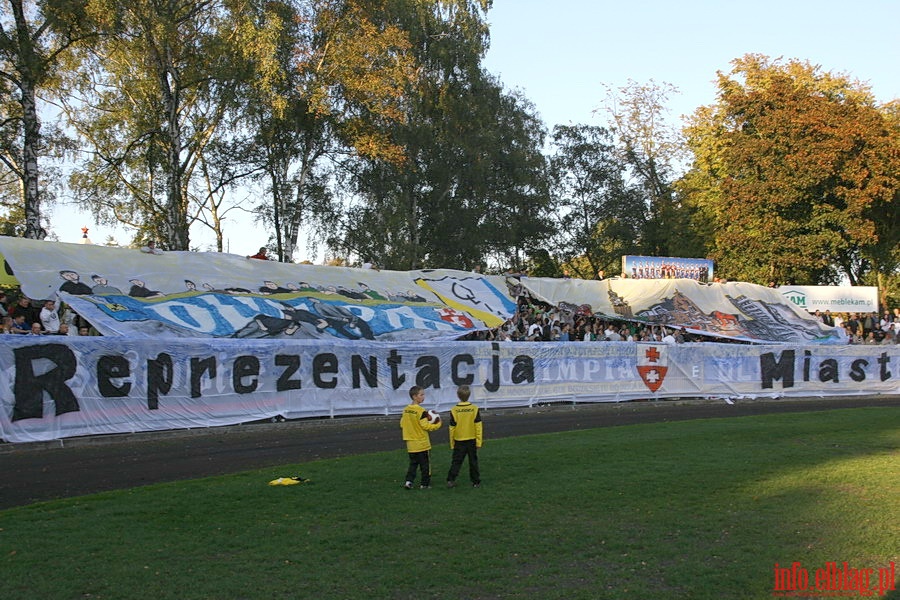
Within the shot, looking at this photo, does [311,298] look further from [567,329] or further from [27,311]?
[567,329]

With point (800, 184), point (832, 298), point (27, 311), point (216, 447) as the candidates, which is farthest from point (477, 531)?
point (800, 184)

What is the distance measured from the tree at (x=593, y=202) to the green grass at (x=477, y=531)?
35.0 meters

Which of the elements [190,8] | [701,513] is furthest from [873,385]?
[190,8]

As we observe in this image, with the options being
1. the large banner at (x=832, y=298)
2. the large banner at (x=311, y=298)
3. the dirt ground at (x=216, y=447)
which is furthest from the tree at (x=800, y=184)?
the dirt ground at (x=216, y=447)

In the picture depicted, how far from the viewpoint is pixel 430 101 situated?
37688 millimetres

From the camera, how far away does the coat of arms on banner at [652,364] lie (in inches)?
978

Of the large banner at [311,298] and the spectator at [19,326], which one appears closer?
the spectator at [19,326]

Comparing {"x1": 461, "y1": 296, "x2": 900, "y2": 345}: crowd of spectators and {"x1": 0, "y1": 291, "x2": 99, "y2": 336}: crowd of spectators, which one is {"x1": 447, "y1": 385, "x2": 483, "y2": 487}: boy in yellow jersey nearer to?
{"x1": 0, "y1": 291, "x2": 99, "y2": 336}: crowd of spectators

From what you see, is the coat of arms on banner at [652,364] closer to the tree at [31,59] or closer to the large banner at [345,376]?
the large banner at [345,376]

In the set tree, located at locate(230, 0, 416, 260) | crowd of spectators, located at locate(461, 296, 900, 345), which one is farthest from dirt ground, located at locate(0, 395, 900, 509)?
tree, located at locate(230, 0, 416, 260)

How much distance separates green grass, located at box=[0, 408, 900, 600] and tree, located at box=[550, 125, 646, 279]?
3497cm

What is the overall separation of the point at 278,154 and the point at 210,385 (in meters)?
18.1

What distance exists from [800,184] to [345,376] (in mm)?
31628

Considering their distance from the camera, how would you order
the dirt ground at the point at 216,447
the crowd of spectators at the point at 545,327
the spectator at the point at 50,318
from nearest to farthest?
the dirt ground at the point at 216,447 → the spectator at the point at 50,318 → the crowd of spectators at the point at 545,327
